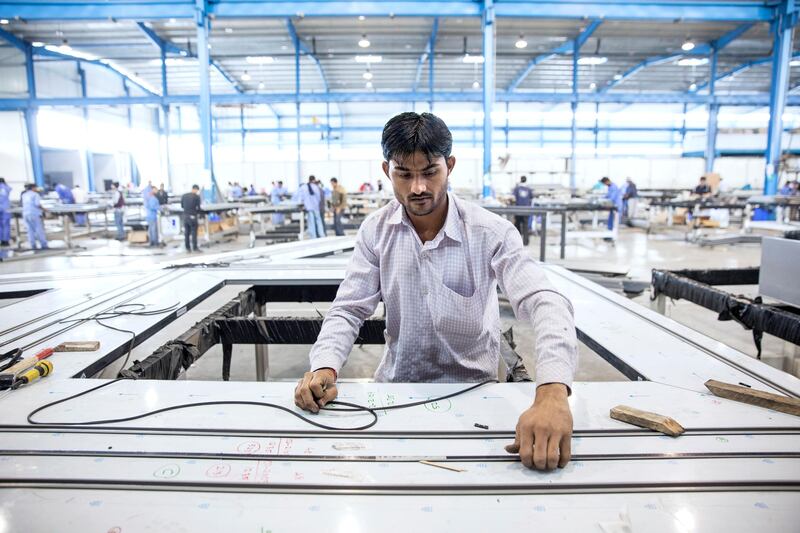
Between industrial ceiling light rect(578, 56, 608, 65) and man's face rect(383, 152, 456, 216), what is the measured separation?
53.2ft

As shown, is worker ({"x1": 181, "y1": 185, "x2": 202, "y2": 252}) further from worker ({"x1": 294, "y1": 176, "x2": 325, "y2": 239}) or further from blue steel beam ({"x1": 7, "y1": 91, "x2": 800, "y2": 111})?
blue steel beam ({"x1": 7, "y1": 91, "x2": 800, "y2": 111})

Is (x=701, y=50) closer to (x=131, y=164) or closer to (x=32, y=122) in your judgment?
(x=32, y=122)

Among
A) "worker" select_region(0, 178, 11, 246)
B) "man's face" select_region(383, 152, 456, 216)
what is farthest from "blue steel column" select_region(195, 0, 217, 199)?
"man's face" select_region(383, 152, 456, 216)

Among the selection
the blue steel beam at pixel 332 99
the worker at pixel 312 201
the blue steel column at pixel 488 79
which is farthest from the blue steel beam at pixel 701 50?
the worker at pixel 312 201

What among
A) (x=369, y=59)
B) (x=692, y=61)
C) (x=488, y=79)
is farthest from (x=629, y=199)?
(x=369, y=59)

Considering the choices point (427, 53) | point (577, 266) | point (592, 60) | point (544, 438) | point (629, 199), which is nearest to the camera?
point (544, 438)

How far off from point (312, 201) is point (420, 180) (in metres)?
8.42

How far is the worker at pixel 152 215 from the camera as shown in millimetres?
9477

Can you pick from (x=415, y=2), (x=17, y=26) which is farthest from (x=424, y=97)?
(x=17, y=26)

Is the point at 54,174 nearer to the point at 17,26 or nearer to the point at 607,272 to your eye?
the point at 17,26

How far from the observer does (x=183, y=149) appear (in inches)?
938

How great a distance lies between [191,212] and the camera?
28.5ft

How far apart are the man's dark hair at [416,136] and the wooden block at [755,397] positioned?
920 millimetres

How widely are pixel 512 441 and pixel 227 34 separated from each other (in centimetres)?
1440
